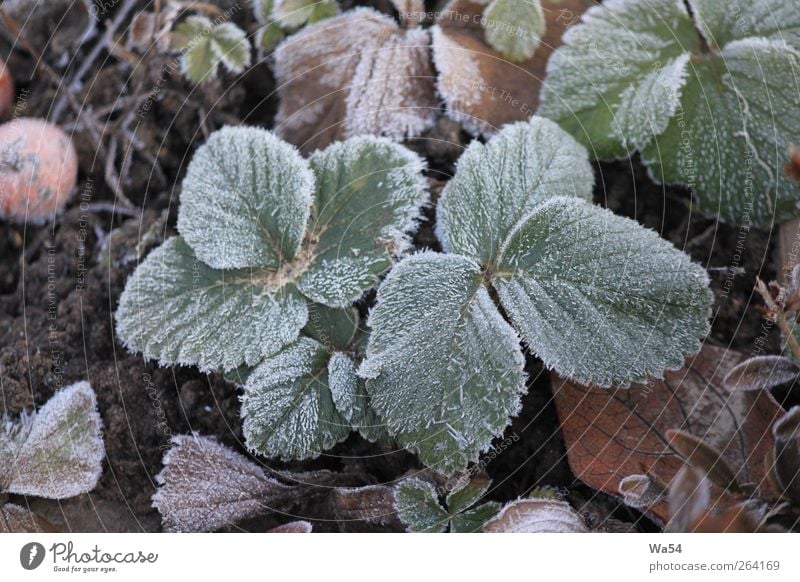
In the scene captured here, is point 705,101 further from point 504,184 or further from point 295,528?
point 295,528

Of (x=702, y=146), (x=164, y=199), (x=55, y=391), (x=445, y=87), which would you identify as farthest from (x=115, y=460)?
(x=702, y=146)

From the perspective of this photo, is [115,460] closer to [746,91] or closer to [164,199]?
[164,199]

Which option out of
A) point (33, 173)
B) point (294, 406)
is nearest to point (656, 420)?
point (294, 406)

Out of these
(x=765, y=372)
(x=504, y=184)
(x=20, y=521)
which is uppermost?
(x=504, y=184)

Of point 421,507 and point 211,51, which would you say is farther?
point 211,51

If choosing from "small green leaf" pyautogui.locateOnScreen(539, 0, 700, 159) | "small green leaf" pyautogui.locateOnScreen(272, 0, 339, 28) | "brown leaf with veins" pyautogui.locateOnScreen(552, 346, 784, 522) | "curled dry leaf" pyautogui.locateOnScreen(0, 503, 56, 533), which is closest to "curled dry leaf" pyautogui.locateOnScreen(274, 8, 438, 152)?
"small green leaf" pyautogui.locateOnScreen(272, 0, 339, 28)

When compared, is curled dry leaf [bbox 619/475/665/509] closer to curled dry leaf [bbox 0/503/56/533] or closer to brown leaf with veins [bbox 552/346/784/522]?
brown leaf with veins [bbox 552/346/784/522]
